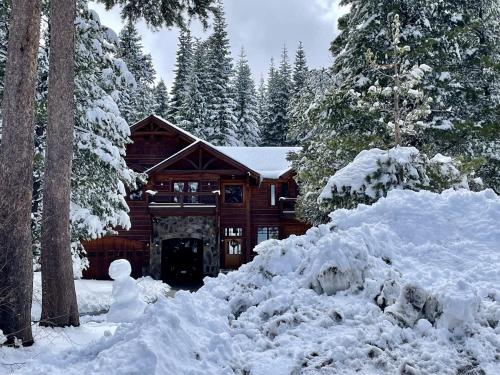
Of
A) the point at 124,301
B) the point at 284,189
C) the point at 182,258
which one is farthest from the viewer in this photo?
the point at 284,189

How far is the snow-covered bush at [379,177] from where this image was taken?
10.0m

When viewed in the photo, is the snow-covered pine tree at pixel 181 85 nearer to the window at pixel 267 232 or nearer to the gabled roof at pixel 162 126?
the gabled roof at pixel 162 126

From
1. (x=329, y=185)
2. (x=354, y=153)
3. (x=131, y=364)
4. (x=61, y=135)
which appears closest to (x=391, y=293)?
(x=131, y=364)

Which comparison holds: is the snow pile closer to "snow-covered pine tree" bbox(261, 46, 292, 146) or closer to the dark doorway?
the dark doorway

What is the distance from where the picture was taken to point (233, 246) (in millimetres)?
26891

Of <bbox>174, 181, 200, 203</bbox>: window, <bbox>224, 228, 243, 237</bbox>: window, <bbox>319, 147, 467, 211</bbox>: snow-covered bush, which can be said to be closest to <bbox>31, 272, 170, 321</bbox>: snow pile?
<bbox>174, 181, 200, 203</bbox>: window

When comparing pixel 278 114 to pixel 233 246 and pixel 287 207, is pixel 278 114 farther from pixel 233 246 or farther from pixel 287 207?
pixel 233 246

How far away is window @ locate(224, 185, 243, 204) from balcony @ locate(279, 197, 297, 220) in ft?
8.48

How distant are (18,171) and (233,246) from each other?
21.0 metres

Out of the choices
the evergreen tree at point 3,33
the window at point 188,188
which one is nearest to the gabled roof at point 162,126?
the window at point 188,188

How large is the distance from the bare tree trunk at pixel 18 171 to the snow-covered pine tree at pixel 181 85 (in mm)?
31087

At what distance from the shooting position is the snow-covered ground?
3.96 metres

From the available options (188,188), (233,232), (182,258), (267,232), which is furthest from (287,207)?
(182,258)

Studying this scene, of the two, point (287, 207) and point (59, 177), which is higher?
point (287, 207)
